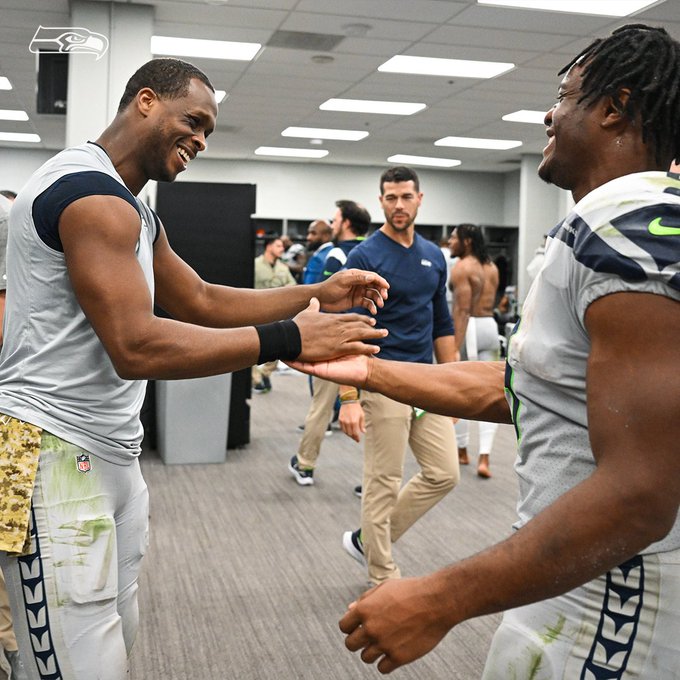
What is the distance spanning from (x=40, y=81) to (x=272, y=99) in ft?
12.1

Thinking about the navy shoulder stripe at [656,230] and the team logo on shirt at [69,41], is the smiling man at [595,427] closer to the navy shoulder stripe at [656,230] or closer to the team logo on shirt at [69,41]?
the navy shoulder stripe at [656,230]

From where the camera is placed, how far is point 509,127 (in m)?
11.3

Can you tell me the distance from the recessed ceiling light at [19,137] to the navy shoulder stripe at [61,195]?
1230 centimetres

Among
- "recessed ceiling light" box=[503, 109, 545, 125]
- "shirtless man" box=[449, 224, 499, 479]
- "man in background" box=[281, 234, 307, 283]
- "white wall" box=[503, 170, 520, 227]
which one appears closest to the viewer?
"shirtless man" box=[449, 224, 499, 479]

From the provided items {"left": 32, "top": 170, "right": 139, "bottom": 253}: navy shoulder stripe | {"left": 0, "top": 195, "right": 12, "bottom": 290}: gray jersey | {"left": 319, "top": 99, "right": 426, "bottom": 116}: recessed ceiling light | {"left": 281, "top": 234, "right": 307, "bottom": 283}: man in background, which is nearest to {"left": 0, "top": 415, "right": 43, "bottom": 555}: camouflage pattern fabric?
{"left": 32, "top": 170, "right": 139, "bottom": 253}: navy shoulder stripe

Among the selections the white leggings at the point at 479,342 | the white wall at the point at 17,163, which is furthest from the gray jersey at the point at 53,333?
the white wall at the point at 17,163

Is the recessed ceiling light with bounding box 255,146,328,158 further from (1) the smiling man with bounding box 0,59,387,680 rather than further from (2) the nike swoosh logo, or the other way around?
(2) the nike swoosh logo

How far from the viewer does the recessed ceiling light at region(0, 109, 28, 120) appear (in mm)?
10977

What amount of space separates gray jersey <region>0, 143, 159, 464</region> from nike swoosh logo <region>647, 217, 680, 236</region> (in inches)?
40.1

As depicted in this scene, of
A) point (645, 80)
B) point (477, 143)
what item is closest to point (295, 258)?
point (477, 143)

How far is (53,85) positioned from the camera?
21.4ft

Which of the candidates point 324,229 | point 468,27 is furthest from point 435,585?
point 324,229

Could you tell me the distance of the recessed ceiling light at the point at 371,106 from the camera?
389 inches

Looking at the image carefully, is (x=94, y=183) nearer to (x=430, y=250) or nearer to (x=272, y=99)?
(x=430, y=250)
